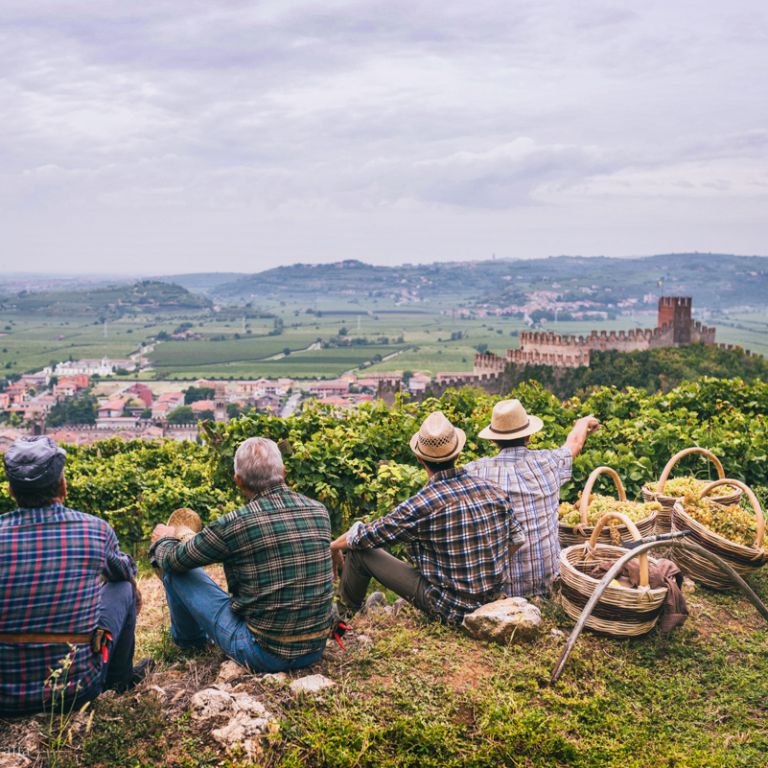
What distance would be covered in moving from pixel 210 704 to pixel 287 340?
131 m

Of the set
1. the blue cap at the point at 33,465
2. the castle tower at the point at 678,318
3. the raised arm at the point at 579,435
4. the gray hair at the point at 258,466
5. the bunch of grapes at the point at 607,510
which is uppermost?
the blue cap at the point at 33,465

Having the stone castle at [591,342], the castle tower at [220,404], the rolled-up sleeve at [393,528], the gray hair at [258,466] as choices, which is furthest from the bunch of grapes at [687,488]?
the castle tower at [220,404]

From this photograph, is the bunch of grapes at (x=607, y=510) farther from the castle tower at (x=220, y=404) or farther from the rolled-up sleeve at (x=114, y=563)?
the castle tower at (x=220, y=404)

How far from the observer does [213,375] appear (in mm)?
95000

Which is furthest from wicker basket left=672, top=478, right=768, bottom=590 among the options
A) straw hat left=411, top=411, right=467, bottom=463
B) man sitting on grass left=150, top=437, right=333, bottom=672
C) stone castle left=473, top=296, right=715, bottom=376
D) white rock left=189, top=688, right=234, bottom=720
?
stone castle left=473, top=296, right=715, bottom=376

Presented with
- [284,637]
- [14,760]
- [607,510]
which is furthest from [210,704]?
[607,510]

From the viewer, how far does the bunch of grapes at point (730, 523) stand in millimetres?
4645

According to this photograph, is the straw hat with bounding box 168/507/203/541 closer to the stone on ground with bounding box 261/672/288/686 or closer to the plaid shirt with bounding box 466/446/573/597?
the stone on ground with bounding box 261/672/288/686

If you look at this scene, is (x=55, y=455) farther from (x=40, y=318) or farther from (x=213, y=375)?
(x=40, y=318)

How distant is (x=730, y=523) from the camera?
4.66 metres

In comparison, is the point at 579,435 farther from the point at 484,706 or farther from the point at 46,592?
the point at 46,592

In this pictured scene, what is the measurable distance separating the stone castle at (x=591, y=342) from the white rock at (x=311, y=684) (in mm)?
40825

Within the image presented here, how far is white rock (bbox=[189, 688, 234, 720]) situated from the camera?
3.24 metres

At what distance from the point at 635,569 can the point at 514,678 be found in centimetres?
95
